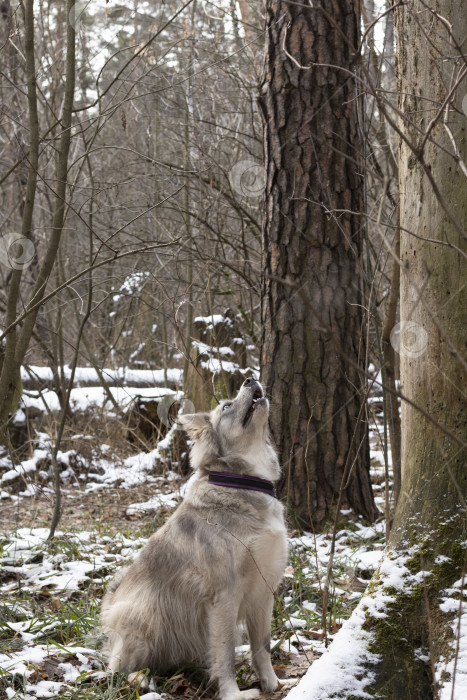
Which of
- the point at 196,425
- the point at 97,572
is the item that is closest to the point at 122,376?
the point at 97,572

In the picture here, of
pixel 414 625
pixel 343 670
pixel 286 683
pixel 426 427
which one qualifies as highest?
pixel 426 427

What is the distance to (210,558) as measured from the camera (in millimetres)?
3594

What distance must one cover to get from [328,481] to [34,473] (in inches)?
167

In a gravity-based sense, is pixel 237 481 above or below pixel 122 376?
below

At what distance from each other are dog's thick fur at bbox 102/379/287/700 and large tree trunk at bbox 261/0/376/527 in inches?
80.6

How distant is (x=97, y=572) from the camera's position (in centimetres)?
524

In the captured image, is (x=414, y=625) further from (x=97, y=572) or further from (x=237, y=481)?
(x=97, y=572)

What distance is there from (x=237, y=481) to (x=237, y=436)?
0.99 ft

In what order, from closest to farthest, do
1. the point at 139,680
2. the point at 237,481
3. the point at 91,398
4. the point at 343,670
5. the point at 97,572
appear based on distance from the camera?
the point at 343,670, the point at 139,680, the point at 237,481, the point at 97,572, the point at 91,398

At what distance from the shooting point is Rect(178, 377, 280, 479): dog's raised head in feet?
13.2

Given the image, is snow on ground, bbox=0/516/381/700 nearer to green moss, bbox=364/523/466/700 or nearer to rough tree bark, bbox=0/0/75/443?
green moss, bbox=364/523/466/700

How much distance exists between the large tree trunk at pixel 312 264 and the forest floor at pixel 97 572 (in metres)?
0.53

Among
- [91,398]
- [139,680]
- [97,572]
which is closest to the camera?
[139,680]

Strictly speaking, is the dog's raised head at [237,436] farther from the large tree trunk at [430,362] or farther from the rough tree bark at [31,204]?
the rough tree bark at [31,204]
